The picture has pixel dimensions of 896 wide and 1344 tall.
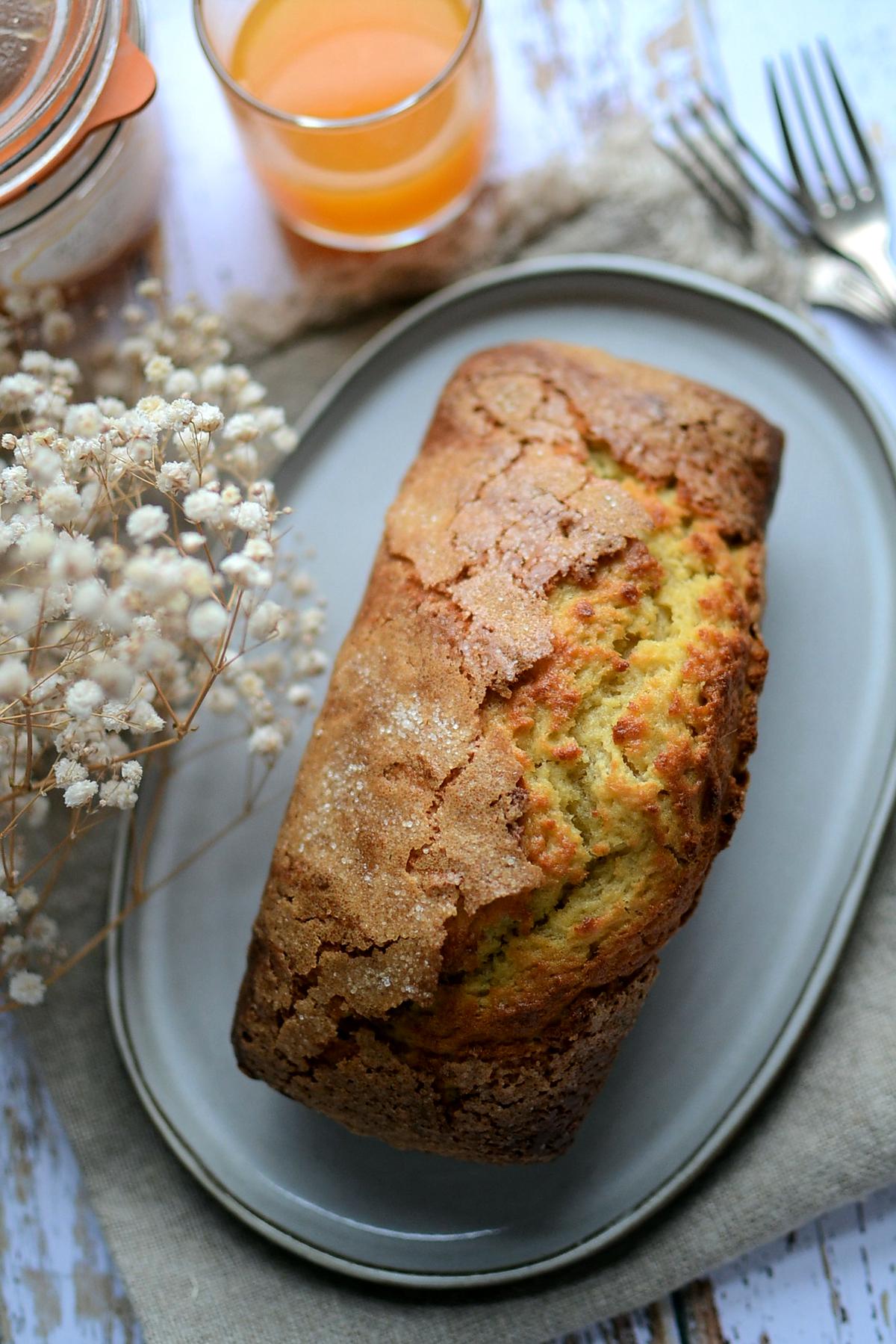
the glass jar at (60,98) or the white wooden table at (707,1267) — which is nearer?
the glass jar at (60,98)

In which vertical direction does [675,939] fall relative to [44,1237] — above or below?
above

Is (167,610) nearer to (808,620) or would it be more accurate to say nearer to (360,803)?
(360,803)

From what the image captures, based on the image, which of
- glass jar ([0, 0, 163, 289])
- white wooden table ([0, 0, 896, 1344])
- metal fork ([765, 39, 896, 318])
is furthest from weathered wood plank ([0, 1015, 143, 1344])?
metal fork ([765, 39, 896, 318])

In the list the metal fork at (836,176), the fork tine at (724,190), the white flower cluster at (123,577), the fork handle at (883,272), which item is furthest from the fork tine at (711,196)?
the white flower cluster at (123,577)

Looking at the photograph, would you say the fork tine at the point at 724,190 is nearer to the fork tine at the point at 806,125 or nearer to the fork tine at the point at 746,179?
the fork tine at the point at 746,179

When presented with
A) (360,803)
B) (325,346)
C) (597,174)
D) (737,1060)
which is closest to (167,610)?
(360,803)

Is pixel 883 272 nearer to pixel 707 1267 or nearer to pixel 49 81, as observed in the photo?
pixel 49 81

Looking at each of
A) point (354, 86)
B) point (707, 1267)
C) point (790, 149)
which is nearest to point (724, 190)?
point (790, 149)
